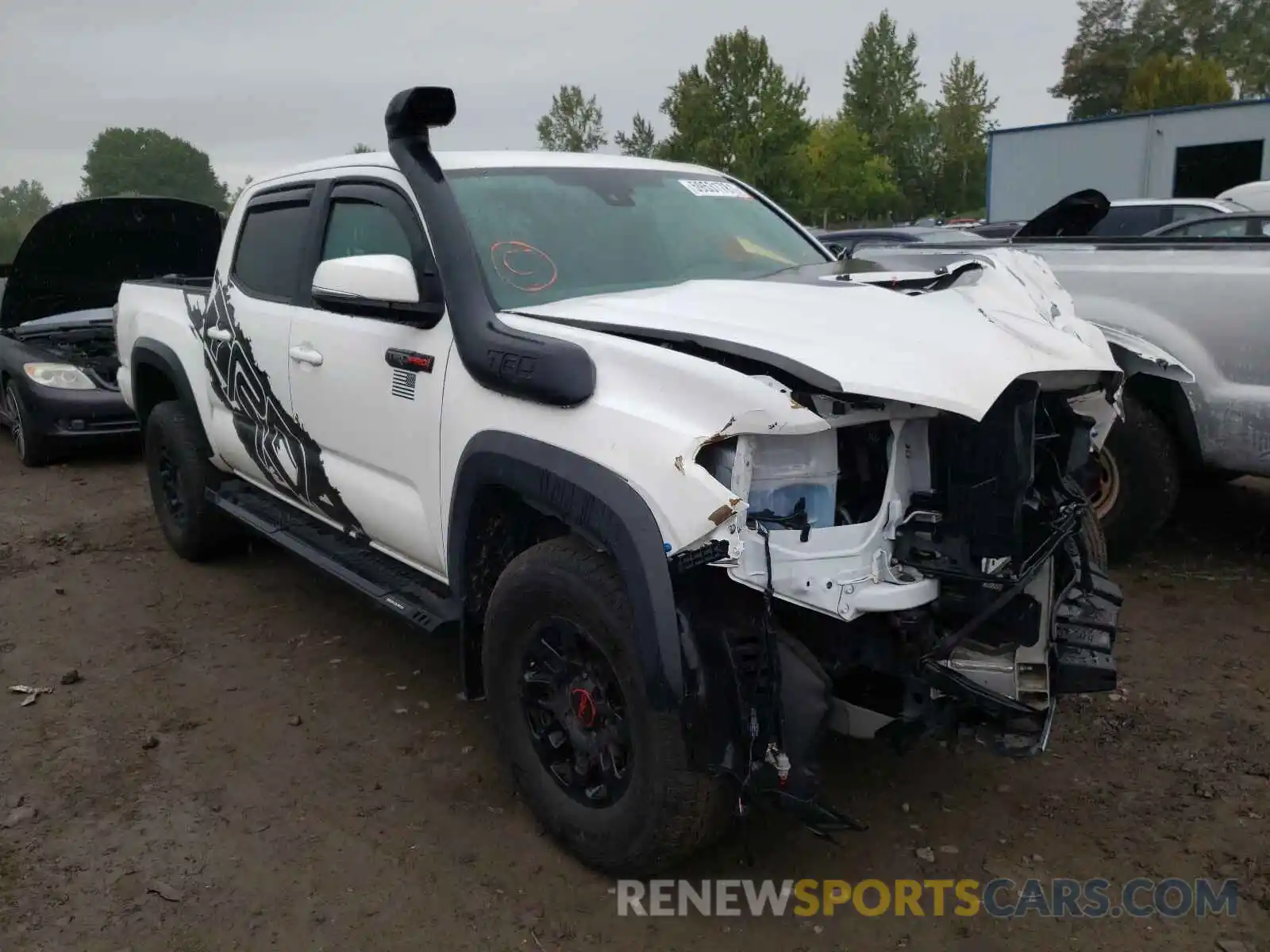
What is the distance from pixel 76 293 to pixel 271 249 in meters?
5.29

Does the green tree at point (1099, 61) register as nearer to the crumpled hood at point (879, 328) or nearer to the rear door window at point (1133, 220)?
the rear door window at point (1133, 220)

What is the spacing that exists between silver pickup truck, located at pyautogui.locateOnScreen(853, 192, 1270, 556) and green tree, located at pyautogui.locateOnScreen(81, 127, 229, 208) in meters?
53.2

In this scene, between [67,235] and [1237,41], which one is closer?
[67,235]

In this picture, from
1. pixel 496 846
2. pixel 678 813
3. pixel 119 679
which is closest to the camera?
pixel 678 813

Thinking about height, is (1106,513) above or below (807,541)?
below

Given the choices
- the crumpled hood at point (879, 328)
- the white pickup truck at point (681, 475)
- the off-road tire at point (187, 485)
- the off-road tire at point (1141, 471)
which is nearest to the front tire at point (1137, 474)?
the off-road tire at point (1141, 471)

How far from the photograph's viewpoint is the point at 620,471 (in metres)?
2.39

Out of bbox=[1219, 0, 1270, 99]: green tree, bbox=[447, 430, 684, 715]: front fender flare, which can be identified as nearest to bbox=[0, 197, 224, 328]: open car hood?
bbox=[447, 430, 684, 715]: front fender flare

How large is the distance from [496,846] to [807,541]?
1.40 meters

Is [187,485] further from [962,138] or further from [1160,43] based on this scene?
[1160,43]

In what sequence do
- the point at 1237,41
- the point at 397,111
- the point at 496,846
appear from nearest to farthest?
the point at 496,846 < the point at 397,111 < the point at 1237,41

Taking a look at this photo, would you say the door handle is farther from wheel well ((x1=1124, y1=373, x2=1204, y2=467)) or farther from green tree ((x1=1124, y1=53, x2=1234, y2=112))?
green tree ((x1=1124, y1=53, x2=1234, y2=112))

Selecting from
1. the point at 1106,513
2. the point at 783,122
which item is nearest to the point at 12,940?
the point at 1106,513

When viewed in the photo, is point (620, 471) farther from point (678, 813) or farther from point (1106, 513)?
point (1106, 513)
